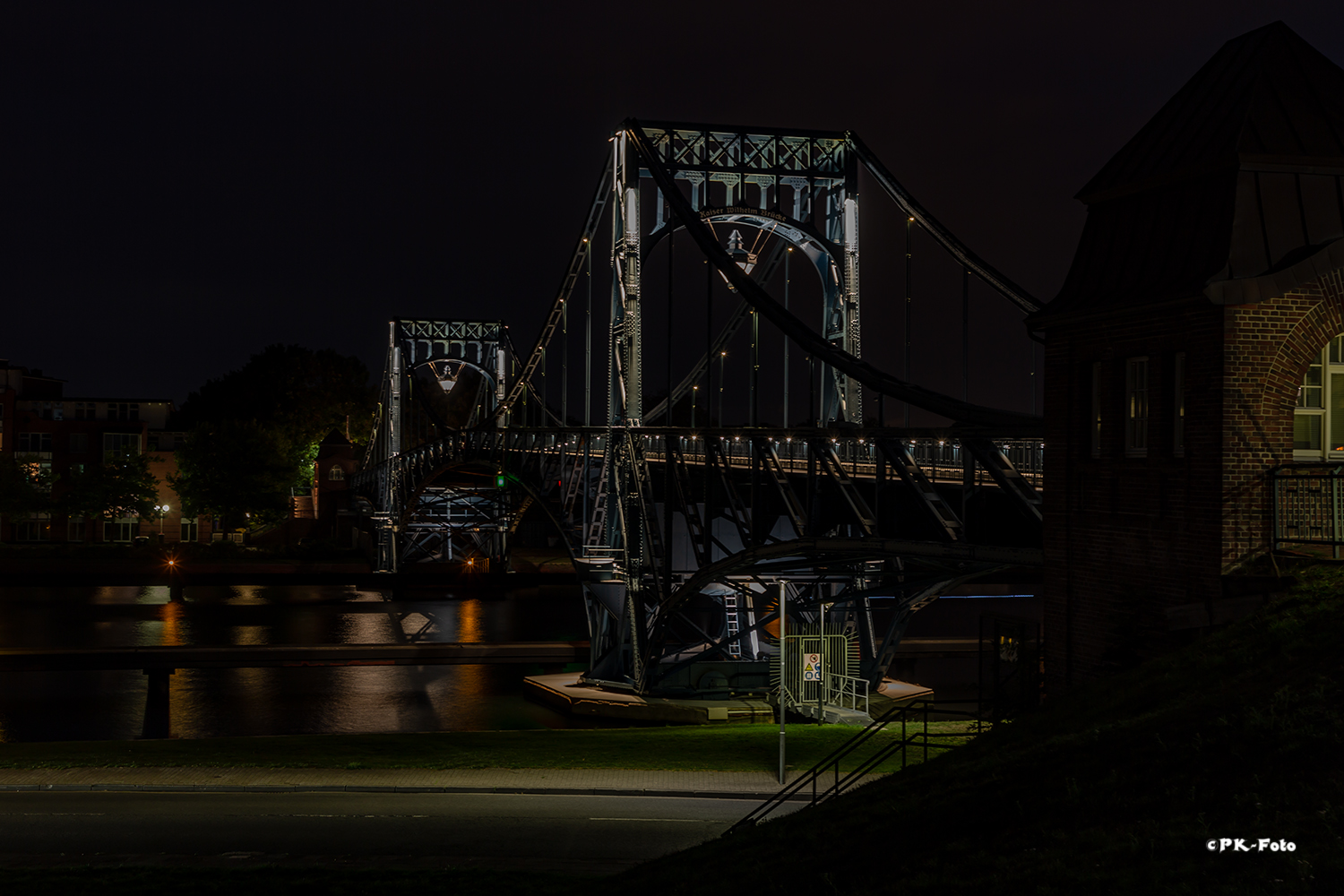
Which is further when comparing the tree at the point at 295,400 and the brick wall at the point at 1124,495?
the tree at the point at 295,400

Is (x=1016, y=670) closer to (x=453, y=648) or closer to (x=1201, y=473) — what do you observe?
(x=1201, y=473)

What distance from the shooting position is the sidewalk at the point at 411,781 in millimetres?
21188

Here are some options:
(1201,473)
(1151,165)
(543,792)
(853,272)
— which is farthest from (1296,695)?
(853,272)

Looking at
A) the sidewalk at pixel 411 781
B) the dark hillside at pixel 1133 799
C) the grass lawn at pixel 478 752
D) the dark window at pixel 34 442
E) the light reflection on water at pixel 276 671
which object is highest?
the dark window at pixel 34 442

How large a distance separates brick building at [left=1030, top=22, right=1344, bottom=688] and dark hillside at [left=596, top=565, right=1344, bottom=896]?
1216 millimetres

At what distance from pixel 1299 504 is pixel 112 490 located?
79.6 m

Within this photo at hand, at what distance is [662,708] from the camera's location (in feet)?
115

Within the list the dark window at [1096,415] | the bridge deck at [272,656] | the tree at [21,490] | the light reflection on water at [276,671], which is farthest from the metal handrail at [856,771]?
the tree at [21,490]

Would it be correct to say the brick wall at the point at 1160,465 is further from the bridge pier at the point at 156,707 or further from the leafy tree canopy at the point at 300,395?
the leafy tree canopy at the point at 300,395

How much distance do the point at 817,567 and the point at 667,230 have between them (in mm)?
10443

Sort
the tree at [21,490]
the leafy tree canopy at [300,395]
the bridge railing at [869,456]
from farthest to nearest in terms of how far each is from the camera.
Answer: the leafy tree canopy at [300,395], the tree at [21,490], the bridge railing at [869,456]

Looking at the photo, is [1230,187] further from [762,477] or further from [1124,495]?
[762,477]

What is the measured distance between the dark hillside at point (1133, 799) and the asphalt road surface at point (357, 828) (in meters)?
4.77

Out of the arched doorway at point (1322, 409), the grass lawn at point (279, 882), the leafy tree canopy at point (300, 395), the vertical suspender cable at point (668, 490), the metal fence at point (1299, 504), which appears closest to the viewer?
the metal fence at point (1299, 504)
